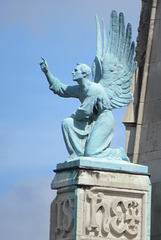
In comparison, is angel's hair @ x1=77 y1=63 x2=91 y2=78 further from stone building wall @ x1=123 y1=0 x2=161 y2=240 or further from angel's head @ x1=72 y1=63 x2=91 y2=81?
stone building wall @ x1=123 y1=0 x2=161 y2=240

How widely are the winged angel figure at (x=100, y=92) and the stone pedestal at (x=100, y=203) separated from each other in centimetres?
39

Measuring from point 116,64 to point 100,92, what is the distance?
66 centimetres

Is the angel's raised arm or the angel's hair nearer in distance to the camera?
the angel's hair

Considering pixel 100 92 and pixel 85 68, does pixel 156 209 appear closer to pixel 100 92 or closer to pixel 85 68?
pixel 100 92

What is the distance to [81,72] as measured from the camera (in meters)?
16.4

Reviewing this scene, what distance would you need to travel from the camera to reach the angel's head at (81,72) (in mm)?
16375

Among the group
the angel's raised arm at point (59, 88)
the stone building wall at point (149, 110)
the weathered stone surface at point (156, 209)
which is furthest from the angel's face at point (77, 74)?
the weathered stone surface at point (156, 209)

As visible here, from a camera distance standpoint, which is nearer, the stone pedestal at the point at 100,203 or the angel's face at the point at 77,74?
the stone pedestal at the point at 100,203

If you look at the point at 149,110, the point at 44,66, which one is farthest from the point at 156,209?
the point at 44,66

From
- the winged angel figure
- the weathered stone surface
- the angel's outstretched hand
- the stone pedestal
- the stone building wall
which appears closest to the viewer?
the stone pedestal

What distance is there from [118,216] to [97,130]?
151 cm

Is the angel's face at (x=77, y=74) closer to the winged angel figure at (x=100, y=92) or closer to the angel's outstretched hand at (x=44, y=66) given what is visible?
the winged angel figure at (x=100, y=92)

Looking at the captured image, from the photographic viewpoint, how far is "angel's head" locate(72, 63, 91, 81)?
1638 cm

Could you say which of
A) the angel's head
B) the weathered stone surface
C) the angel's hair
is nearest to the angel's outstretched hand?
the angel's head
